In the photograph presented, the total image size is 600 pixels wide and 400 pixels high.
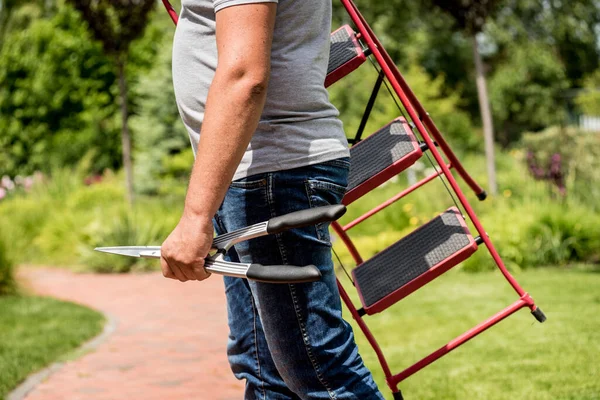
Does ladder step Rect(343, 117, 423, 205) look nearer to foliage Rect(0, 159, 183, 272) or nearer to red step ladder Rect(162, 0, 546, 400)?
red step ladder Rect(162, 0, 546, 400)

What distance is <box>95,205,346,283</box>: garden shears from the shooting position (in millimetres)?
1500

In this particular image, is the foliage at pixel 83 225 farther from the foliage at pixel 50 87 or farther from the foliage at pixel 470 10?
the foliage at pixel 50 87

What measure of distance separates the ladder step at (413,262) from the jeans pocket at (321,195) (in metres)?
0.51

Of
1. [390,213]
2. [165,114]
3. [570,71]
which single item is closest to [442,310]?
[390,213]

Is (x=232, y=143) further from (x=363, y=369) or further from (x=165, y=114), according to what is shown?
(x=165, y=114)

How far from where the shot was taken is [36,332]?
5711mm

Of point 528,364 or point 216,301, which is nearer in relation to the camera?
point 528,364

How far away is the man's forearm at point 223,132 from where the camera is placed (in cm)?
155

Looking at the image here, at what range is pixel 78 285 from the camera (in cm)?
858

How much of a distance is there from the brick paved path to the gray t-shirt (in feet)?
7.92

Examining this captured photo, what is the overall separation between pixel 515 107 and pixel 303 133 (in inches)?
908

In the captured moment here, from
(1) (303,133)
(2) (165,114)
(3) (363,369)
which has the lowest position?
(2) (165,114)

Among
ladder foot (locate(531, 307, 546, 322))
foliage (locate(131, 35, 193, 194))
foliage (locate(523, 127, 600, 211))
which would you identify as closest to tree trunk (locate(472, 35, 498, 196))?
foliage (locate(523, 127, 600, 211))

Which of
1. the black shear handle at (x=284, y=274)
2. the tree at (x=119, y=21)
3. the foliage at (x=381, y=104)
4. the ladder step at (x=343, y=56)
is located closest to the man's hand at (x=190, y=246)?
the black shear handle at (x=284, y=274)
